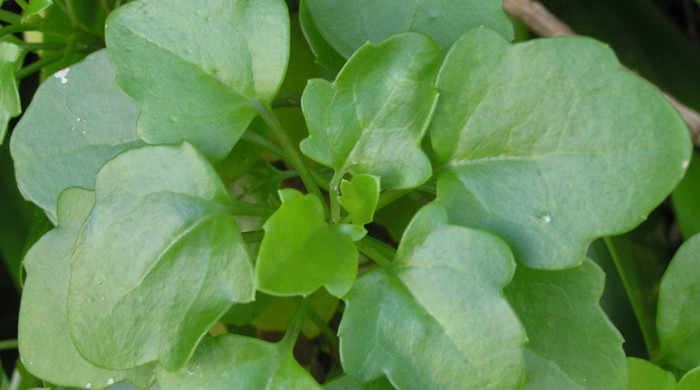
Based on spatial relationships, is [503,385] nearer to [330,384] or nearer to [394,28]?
[330,384]

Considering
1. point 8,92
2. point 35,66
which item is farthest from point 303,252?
point 35,66

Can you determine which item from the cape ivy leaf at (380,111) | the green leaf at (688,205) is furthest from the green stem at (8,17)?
the green leaf at (688,205)

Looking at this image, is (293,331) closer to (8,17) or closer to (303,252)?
(303,252)

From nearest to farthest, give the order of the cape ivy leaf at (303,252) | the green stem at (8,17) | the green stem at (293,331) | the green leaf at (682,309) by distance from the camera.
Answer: the cape ivy leaf at (303,252) → the green stem at (293,331) → the green leaf at (682,309) → the green stem at (8,17)

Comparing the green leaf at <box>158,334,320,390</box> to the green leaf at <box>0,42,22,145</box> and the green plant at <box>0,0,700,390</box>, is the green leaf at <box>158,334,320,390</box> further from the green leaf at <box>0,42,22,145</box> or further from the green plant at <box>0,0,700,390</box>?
the green leaf at <box>0,42,22,145</box>

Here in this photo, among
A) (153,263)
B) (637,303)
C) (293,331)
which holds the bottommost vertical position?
(637,303)

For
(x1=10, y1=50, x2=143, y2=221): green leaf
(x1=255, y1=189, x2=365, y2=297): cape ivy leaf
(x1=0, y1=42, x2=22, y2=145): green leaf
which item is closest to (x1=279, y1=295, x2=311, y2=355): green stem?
(x1=255, y1=189, x2=365, y2=297): cape ivy leaf

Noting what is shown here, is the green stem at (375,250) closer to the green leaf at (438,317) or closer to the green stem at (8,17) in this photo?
the green leaf at (438,317)
